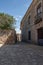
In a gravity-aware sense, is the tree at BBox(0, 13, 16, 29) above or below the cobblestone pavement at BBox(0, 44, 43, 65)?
above

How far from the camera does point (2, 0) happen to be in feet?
42.8

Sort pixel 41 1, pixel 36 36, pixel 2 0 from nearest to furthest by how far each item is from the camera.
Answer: pixel 2 0 → pixel 41 1 → pixel 36 36

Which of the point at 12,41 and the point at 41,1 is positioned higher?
the point at 41,1

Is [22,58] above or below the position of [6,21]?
below

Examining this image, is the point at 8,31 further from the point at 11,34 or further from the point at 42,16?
the point at 42,16

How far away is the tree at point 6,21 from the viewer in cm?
1763

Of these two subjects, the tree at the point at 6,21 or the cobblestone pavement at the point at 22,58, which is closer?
the cobblestone pavement at the point at 22,58

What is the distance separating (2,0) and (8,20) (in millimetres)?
5396

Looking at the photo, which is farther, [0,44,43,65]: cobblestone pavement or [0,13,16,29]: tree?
[0,13,16,29]: tree

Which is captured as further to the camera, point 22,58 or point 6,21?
point 6,21

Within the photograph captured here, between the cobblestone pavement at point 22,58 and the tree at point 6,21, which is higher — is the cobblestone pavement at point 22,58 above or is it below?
below

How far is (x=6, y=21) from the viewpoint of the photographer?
17.7m

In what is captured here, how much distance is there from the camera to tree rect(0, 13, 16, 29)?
17631mm

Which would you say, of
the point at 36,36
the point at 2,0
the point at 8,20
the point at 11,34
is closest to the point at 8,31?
the point at 11,34
